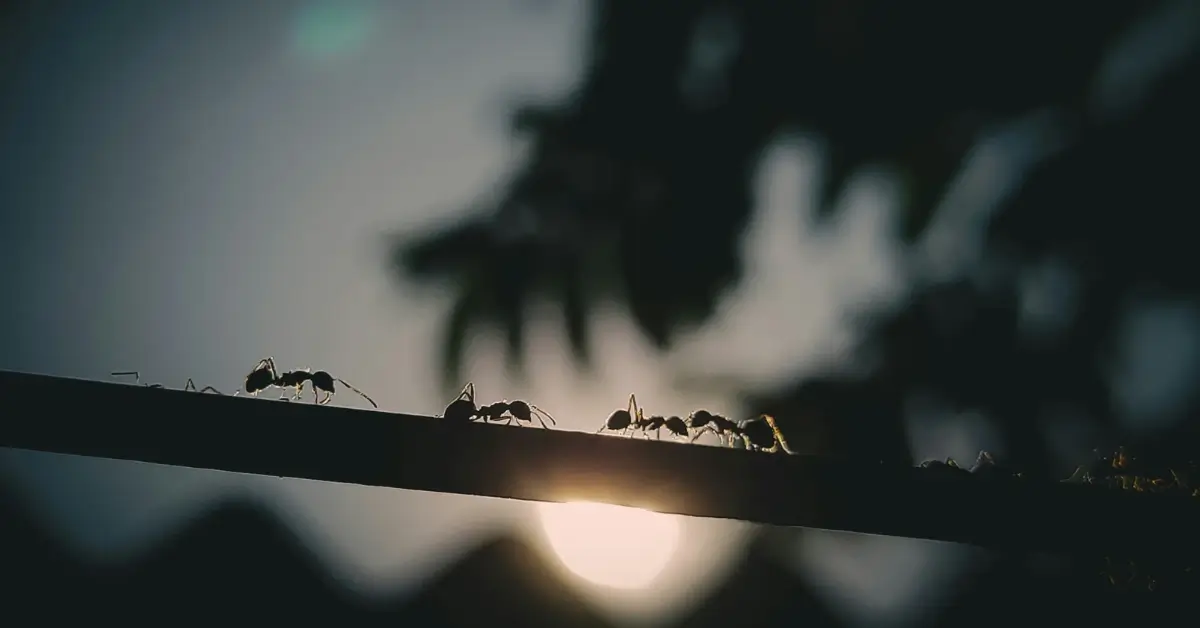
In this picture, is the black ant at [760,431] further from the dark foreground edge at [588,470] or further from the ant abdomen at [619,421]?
the dark foreground edge at [588,470]

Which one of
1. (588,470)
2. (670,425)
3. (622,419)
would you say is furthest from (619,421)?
(588,470)

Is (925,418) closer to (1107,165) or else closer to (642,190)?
(1107,165)

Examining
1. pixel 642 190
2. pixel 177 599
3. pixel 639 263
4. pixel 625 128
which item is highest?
pixel 177 599

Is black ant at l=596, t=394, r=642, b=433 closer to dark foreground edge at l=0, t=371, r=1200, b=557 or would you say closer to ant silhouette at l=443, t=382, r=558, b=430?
ant silhouette at l=443, t=382, r=558, b=430

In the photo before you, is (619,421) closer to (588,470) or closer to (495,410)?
(495,410)

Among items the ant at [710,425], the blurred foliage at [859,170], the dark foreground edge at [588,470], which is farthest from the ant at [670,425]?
the dark foreground edge at [588,470]


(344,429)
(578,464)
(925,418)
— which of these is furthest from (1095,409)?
(344,429)
